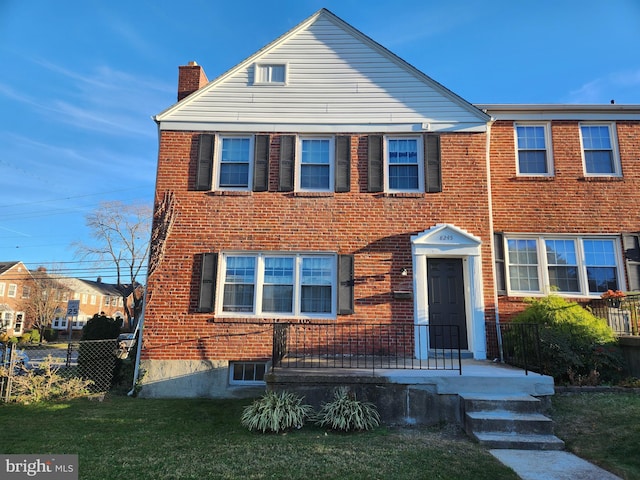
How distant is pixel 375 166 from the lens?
955 centimetres

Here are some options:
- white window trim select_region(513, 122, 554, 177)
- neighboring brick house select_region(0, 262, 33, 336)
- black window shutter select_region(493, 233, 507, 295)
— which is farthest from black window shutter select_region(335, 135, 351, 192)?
neighboring brick house select_region(0, 262, 33, 336)

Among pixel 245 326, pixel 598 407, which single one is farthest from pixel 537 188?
pixel 245 326

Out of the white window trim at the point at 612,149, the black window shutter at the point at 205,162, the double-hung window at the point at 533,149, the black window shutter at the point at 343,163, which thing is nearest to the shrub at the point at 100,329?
the black window shutter at the point at 205,162

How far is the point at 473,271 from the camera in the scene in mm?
8961

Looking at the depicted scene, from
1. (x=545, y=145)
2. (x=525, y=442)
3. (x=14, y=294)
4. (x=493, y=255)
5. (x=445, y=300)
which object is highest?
(x=545, y=145)

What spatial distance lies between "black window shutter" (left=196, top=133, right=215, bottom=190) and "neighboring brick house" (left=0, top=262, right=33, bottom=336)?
41.2 meters

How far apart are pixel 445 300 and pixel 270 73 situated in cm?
692

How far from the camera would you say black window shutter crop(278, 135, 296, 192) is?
954 centimetres

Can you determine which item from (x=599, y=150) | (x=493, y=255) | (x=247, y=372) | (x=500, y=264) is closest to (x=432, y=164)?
(x=493, y=255)

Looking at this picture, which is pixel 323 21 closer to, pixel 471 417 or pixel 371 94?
pixel 371 94

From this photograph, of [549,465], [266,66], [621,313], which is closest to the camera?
[549,465]

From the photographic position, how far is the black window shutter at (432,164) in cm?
940

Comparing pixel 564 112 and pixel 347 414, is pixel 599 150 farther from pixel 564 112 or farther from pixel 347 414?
pixel 347 414

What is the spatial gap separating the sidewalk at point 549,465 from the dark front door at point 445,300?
3821mm
